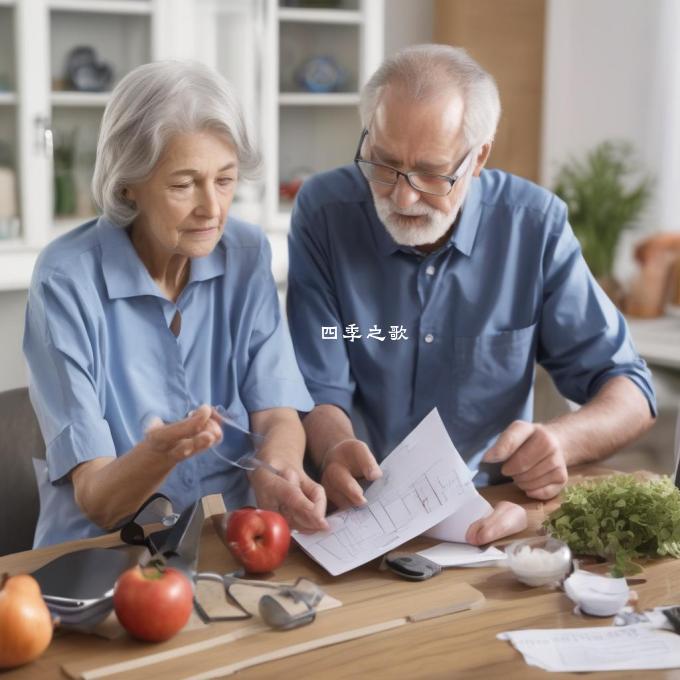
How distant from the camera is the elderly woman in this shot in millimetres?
1695

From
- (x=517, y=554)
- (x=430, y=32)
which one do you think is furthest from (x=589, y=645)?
(x=430, y=32)

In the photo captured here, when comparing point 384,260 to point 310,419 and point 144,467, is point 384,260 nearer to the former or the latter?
point 310,419

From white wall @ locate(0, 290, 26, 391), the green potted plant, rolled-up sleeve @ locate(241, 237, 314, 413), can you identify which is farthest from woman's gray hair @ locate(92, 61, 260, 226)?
the green potted plant

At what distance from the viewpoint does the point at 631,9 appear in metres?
4.13

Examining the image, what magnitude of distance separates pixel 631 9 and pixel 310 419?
2.77 metres

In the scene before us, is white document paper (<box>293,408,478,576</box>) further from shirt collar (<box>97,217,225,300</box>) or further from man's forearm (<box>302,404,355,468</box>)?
shirt collar (<box>97,217,225,300</box>)

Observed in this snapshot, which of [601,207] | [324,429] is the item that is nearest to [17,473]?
[324,429]

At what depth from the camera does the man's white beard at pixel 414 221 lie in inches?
77.1

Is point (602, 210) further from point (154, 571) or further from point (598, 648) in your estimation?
point (154, 571)

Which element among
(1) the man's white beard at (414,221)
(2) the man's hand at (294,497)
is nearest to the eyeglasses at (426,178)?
(1) the man's white beard at (414,221)

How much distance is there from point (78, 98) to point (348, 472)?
250cm

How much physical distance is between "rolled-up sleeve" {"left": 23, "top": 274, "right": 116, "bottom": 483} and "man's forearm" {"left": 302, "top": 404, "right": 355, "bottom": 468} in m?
0.39

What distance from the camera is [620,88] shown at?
13.8 ft

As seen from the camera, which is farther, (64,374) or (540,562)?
(64,374)
